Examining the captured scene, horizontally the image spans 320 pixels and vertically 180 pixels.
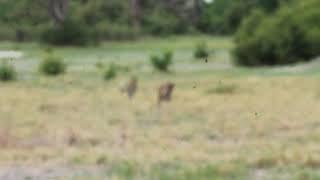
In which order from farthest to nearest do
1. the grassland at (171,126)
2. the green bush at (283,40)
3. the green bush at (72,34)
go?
the green bush at (72,34) < the green bush at (283,40) < the grassland at (171,126)

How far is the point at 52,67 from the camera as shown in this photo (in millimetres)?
27406

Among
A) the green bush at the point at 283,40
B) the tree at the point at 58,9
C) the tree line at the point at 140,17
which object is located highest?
the green bush at the point at 283,40

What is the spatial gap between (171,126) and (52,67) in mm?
14154

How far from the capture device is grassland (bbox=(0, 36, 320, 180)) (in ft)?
28.9

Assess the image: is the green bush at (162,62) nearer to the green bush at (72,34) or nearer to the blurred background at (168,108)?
the blurred background at (168,108)

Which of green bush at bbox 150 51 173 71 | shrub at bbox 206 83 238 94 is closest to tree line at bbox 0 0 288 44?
green bush at bbox 150 51 173 71

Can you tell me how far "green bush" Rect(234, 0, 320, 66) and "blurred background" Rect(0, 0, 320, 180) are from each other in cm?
4

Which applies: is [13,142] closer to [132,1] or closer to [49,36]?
[49,36]

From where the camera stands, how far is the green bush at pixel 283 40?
3138 centimetres

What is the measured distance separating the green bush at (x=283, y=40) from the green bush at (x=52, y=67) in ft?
23.7

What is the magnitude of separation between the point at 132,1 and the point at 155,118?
4258 centimetres

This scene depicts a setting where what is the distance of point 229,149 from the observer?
10.6 m

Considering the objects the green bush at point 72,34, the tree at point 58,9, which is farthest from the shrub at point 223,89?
the green bush at point 72,34

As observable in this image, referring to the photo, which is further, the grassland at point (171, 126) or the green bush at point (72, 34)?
the green bush at point (72, 34)
